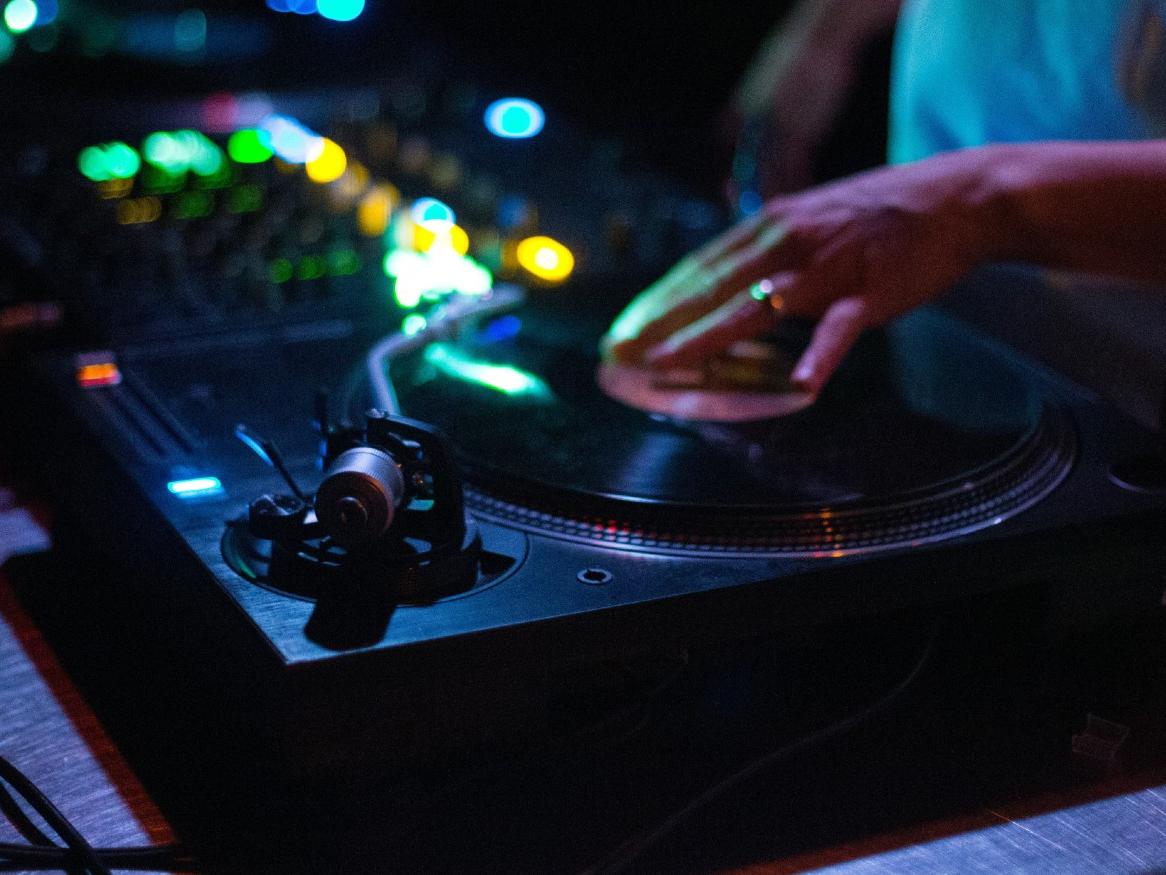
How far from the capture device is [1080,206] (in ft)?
3.58

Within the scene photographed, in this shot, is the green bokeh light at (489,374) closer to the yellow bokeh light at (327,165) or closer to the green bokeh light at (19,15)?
the yellow bokeh light at (327,165)

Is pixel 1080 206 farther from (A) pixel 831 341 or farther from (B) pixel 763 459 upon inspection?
(B) pixel 763 459

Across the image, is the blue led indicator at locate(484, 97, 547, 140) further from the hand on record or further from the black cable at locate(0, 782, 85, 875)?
the black cable at locate(0, 782, 85, 875)

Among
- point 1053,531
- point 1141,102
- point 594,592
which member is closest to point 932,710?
point 1053,531

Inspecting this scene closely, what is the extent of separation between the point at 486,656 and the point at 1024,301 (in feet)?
2.71

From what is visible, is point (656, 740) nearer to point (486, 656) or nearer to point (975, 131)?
point (486, 656)

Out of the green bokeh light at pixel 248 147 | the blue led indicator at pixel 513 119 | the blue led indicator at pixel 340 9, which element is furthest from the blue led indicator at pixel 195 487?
the blue led indicator at pixel 340 9

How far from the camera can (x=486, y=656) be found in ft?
2.26

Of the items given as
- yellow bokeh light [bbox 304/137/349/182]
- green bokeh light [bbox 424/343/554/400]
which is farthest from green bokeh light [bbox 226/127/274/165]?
green bokeh light [bbox 424/343/554/400]

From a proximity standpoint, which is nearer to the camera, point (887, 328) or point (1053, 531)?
point (1053, 531)

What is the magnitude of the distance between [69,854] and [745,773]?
0.35 metres

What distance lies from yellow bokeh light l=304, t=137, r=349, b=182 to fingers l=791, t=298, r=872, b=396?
63 centimetres

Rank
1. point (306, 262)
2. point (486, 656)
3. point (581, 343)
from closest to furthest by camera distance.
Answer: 1. point (486, 656)
2. point (581, 343)
3. point (306, 262)

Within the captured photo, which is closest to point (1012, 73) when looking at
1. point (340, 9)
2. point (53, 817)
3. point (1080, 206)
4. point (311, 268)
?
point (1080, 206)
